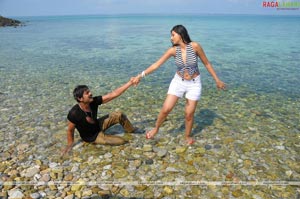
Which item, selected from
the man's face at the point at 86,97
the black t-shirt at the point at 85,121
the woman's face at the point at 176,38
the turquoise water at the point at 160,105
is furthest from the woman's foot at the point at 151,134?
the woman's face at the point at 176,38

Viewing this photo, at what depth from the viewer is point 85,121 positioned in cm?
774

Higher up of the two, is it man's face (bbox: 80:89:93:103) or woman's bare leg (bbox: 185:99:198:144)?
man's face (bbox: 80:89:93:103)

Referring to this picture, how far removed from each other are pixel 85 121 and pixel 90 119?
0.20 m

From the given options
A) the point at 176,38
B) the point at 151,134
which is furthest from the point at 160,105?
the point at 176,38

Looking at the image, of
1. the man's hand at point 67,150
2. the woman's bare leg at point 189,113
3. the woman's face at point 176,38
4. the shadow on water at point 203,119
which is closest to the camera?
the woman's face at point 176,38

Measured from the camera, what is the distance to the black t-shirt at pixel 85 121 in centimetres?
747

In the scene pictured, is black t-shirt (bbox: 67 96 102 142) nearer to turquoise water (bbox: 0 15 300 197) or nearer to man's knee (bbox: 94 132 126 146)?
man's knee (bbox: 94 132 126 146)

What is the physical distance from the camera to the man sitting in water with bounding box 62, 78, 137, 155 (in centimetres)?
734

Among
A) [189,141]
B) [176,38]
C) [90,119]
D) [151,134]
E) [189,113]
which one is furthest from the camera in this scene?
[151,134]

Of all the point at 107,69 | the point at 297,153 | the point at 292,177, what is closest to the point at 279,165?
the point at 292,177

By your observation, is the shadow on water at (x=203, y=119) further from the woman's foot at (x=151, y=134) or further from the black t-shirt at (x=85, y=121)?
the black t-shirt at (x=85, y=121)

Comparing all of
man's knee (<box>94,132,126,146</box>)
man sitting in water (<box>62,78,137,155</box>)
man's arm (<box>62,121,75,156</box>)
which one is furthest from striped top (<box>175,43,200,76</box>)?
man's arm (<box>62,121,75,156</box>)

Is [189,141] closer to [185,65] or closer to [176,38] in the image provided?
[185,65]

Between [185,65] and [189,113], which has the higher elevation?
[185,65]
